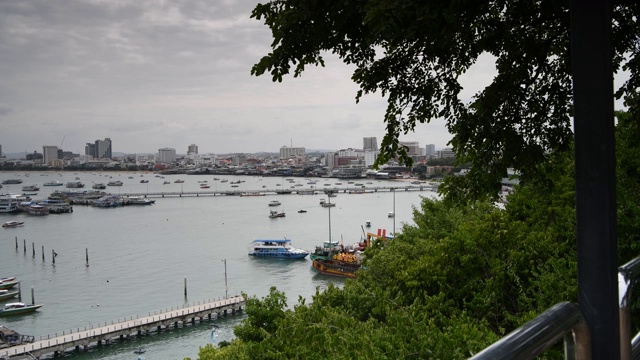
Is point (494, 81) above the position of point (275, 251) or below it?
above

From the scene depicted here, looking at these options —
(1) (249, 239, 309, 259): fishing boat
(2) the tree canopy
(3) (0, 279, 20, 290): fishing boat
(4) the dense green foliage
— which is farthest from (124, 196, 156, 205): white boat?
(2) the tree canopy

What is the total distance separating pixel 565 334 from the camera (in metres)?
0.67

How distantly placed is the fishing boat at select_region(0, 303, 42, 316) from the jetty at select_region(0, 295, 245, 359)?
210 centimetres

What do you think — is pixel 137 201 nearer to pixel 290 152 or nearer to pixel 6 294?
pixel 6 294

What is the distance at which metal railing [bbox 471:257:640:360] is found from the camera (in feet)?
1.82

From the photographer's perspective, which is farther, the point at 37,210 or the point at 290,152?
the point at 290,152

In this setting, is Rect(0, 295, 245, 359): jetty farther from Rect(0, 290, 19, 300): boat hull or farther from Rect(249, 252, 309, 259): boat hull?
Rect(249, 252, 309, 259): boat hull

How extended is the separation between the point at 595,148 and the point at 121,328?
1292cm

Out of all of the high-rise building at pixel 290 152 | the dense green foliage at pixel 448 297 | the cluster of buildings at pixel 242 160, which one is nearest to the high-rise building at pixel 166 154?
the cluster of buildings at pixel 242 160

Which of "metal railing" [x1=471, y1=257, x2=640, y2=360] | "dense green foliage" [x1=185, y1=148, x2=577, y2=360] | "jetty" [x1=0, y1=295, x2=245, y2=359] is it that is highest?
"metal railing" [x1=471, y1=257, x2=640, y2=360]

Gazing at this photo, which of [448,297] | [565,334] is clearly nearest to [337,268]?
[448,297]

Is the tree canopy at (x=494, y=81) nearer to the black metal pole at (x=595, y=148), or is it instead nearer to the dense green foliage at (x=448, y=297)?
the black metal pole at (x=595, y=148)

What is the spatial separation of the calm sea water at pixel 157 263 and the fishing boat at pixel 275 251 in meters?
0.33

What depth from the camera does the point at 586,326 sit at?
697 millimetres
